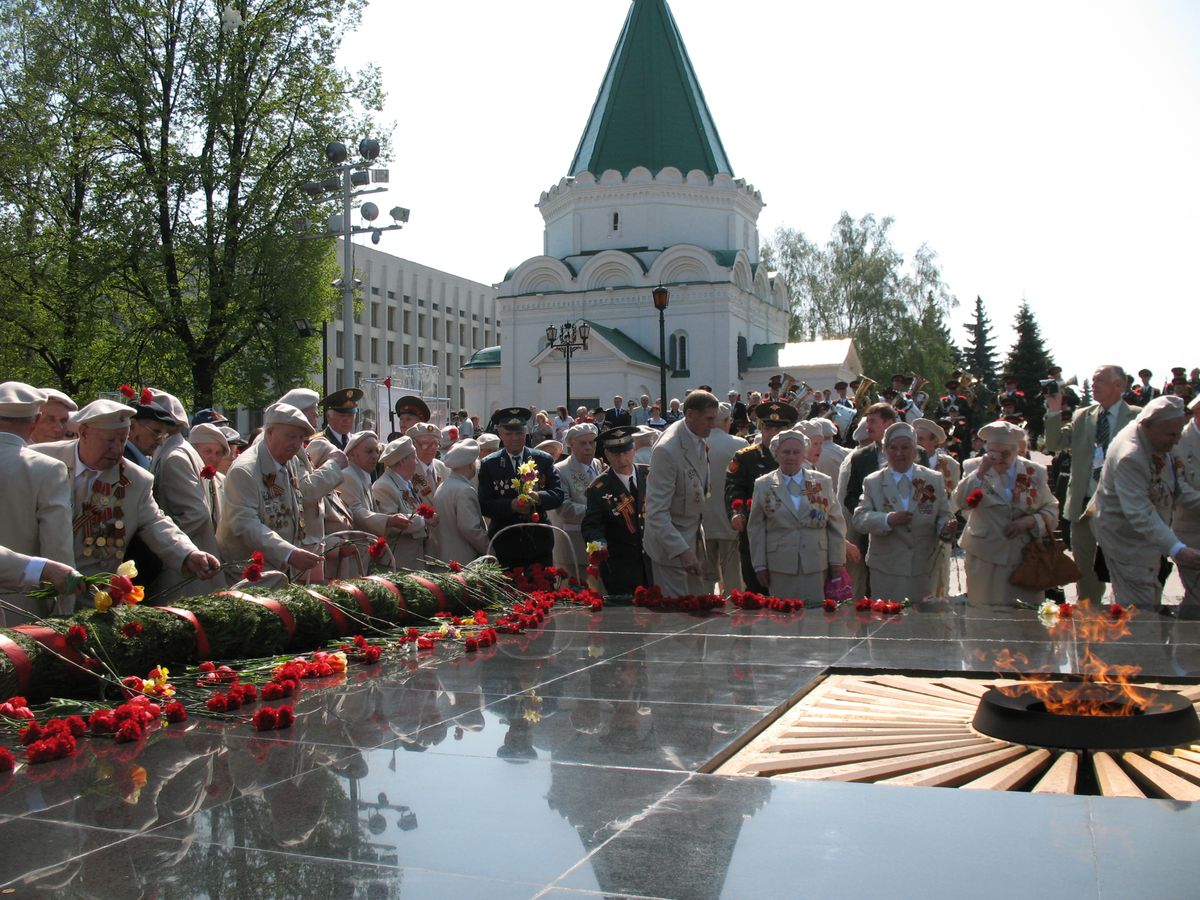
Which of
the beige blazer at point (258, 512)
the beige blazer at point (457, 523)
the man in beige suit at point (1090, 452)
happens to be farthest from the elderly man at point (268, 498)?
the man in beige suit at point (1090, 452)

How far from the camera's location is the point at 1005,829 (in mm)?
3146

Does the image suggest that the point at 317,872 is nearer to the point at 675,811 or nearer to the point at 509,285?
the point at 675,811

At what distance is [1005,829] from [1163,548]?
460 centimetres

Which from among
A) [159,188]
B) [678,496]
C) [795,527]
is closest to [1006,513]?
[795,527]

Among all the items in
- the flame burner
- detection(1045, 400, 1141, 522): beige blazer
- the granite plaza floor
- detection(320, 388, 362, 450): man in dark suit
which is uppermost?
detection(320, 388, 362, 450): man in dark suit

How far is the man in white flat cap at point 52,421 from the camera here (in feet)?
23.5

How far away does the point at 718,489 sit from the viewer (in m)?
9.61

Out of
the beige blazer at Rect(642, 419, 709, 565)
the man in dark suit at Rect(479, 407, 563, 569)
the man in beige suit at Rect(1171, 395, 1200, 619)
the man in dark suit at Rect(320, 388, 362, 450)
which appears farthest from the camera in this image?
the man in dark suit at Rect(320, 388, 362, 450)

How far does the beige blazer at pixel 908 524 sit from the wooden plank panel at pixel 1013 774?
416cm

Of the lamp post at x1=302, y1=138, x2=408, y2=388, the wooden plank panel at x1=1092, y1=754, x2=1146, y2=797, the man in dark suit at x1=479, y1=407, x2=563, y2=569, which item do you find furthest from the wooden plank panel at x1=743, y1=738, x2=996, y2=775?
the lamp post at x1=302, y1=138, x2=408, y2=388

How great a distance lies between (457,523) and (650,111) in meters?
45.9

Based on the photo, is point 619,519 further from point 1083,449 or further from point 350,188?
point 350,188

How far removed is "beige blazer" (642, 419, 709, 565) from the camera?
8.18 m

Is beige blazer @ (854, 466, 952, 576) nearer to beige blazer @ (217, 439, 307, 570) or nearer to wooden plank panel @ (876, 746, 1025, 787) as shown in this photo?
beige blazer @ (217, 439, 307, 570)
